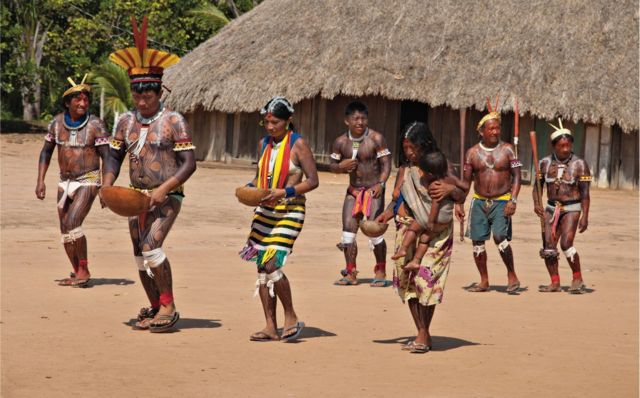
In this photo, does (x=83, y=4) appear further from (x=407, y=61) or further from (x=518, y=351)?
(x=518, y=351)

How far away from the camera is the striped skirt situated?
7.62 metres

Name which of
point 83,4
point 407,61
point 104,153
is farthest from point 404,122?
point 104,153

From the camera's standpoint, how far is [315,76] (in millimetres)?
24672

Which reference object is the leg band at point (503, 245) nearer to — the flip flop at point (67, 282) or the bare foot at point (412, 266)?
the bare foot at point (412, 266)

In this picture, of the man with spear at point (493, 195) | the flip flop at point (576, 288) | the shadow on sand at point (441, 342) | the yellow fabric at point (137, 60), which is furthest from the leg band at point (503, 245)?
the yellow fabric at point (137, 60)

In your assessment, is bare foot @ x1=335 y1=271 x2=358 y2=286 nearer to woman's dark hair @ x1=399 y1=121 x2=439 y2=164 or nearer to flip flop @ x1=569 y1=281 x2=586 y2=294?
flip flop @ x1=569 y1=281 x2=586 y2=294

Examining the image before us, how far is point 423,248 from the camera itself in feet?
24.0

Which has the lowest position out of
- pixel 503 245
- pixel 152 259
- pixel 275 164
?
pixel 503 245

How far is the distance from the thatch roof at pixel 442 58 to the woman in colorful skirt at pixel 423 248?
635 inches

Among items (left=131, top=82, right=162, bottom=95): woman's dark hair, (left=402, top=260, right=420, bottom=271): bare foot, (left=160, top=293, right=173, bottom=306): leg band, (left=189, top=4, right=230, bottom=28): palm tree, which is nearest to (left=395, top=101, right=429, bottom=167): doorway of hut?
(left=189, top=4, right=230, bottom=28): palm tree

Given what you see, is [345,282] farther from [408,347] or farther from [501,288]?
[408,347]

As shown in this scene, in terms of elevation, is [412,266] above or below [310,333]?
above

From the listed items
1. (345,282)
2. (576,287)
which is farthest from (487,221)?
(345,282)

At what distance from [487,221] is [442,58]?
14236 mm
